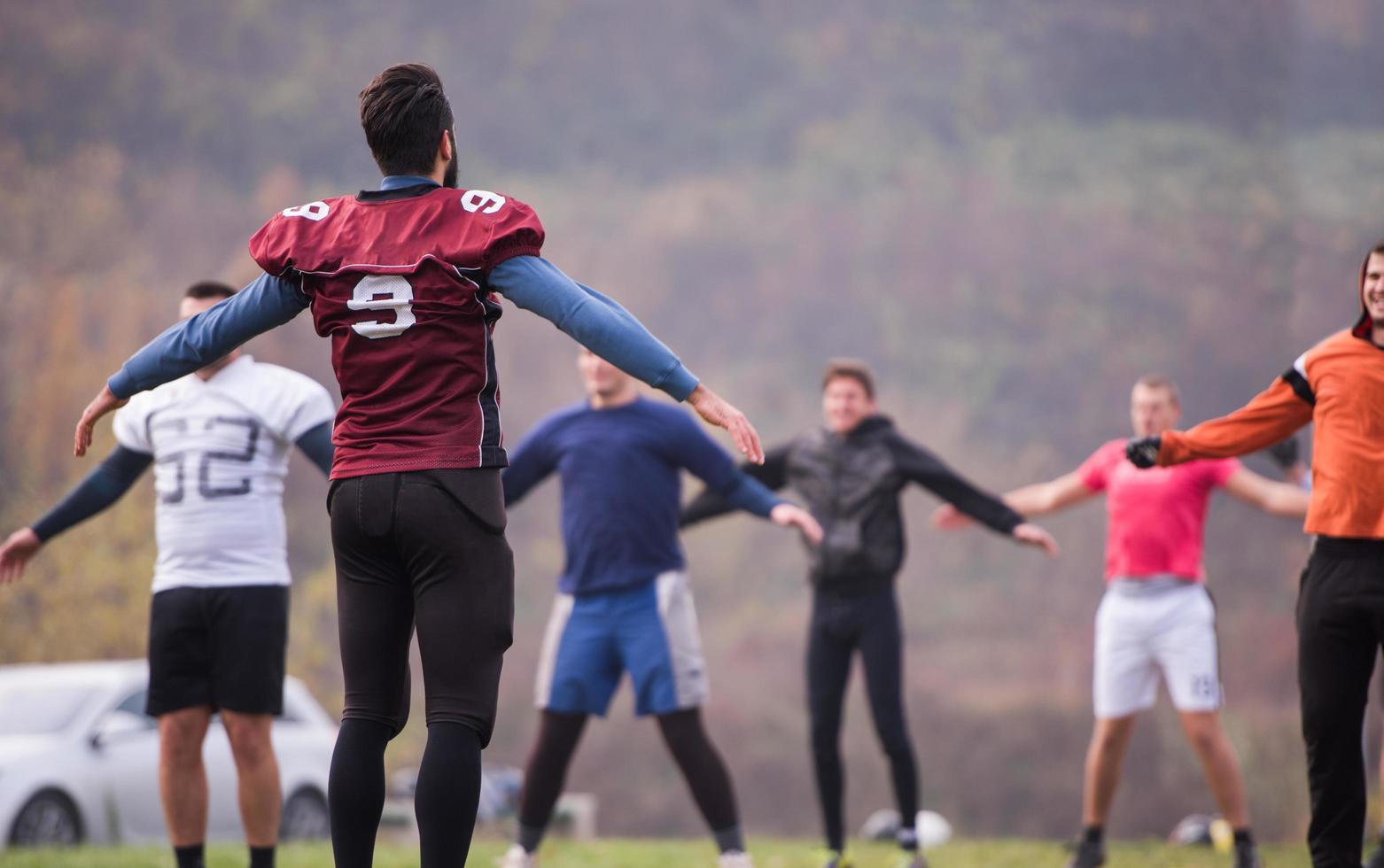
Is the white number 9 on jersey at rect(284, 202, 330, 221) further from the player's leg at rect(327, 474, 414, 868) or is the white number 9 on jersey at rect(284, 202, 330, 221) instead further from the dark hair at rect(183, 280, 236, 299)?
the dark hair at rect(183, 280, 236, 299)

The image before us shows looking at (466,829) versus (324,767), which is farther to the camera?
(324,767)

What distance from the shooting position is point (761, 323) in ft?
99.9

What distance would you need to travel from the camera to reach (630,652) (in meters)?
6.55

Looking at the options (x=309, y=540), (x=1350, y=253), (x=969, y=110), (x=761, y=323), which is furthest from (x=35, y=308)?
(x=1350, y=253)

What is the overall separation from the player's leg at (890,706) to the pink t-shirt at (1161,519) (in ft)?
3.89

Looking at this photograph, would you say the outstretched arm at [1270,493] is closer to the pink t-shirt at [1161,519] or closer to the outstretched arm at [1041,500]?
the pink t-shirt at [1161,519]


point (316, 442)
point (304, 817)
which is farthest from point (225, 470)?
point (304, 817)

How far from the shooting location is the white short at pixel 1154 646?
7.10m

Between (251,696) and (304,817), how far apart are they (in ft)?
22.7

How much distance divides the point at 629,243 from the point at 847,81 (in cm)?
567

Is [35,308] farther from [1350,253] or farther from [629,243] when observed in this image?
[1350,253]

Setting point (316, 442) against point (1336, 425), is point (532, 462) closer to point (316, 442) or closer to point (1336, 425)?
point (316, 442)

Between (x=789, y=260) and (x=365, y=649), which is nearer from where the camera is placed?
(x=365, y=649)

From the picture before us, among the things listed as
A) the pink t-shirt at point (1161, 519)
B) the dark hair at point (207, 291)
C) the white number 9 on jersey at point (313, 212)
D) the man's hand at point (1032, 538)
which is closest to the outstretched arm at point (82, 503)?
the dark hair at point (207, 291)
